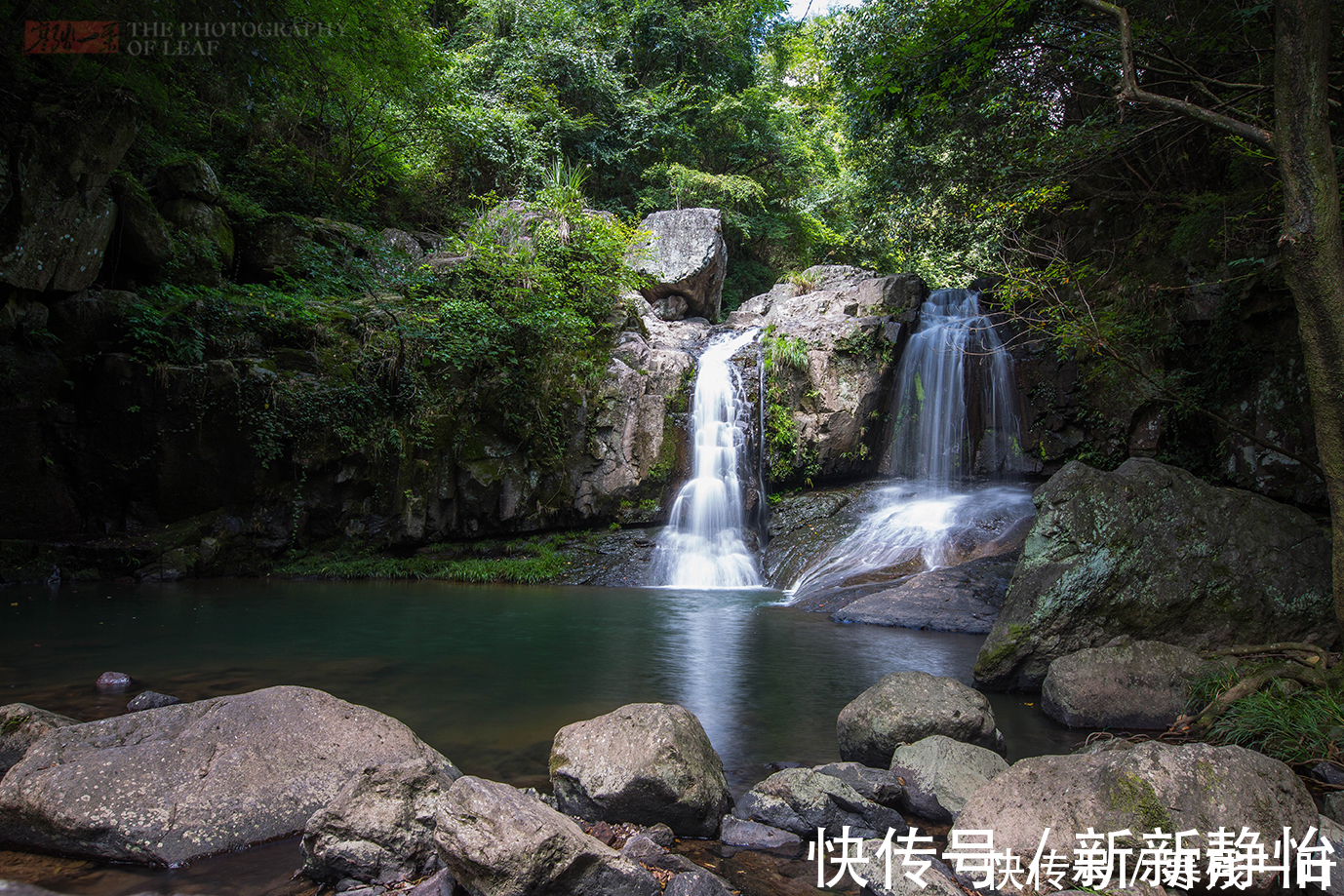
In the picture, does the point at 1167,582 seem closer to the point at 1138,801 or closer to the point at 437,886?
the point at 1138,801

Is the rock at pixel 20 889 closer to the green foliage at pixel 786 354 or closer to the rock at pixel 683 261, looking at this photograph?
the green foliage at pixel 786 354

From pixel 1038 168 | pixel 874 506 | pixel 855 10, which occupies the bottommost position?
pixel 874 506

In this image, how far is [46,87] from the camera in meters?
8.85

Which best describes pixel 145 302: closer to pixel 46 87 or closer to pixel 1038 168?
pixel 46 87

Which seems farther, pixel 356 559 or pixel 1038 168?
pixel 356 559

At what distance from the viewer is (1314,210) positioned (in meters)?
3.82

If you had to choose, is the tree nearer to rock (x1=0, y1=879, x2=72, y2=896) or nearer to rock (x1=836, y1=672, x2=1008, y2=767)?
rock (x1=836, y1=672, x2=1008, y2=767)

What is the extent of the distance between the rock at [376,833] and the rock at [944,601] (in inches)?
258

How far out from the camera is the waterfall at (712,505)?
12000 mm

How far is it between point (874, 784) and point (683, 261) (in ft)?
54.9

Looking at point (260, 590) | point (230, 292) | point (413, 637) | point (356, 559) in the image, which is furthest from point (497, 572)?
point (230, 292)

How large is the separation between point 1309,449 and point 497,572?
37.1 ft

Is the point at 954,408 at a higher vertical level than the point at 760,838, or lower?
higher

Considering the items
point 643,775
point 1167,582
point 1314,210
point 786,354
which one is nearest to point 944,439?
point 786,354
